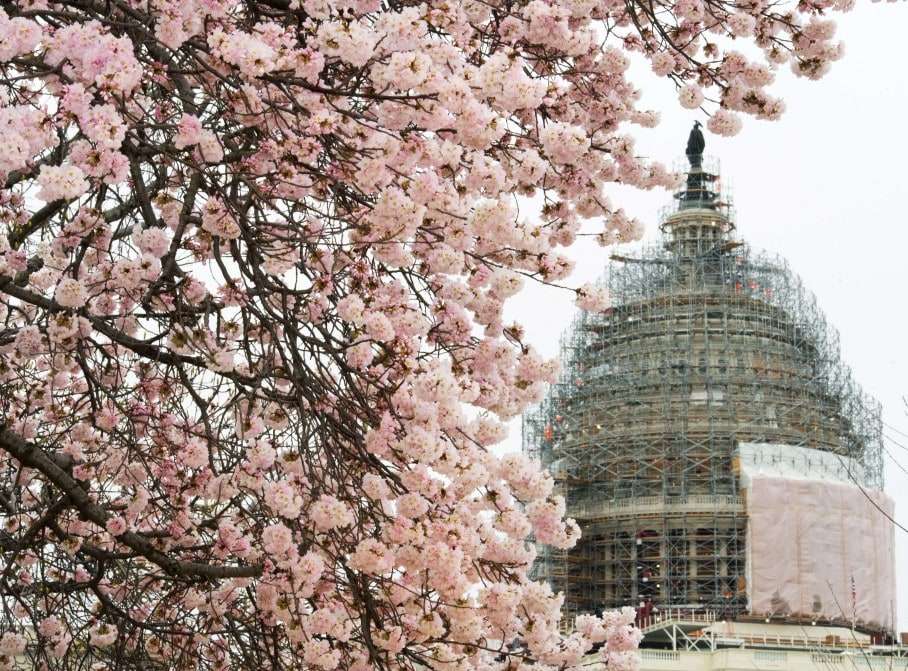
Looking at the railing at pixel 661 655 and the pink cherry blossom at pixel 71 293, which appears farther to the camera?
the railing at pixel 661 655

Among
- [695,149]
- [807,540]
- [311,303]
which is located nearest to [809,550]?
[807,540]

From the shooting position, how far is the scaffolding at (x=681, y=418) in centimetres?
5369

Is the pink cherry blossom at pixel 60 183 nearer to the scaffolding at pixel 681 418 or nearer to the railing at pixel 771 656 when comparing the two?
the railing at pixel 771 656

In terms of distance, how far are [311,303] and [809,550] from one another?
4906 centimetres

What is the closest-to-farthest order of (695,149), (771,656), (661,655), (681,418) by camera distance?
(771,656), (661,655), (681,418), (695,149)

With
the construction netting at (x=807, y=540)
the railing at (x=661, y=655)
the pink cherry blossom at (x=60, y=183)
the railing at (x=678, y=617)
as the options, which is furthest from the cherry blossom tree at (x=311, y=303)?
the construction netting at (x=807, y=540)

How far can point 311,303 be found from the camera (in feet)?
19.9

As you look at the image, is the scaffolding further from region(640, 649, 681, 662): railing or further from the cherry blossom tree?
the cherry blossom tree

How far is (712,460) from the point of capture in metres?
55.0

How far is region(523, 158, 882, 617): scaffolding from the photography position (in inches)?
2114

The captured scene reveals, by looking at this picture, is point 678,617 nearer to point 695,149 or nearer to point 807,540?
point 807,540

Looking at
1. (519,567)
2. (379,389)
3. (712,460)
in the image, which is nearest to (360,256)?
(379,389)

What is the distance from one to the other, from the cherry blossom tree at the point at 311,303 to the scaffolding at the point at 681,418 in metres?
46.0

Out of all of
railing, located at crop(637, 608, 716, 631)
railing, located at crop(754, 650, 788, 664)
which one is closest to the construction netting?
railing, located at crop(637, 608, 716, 631)
